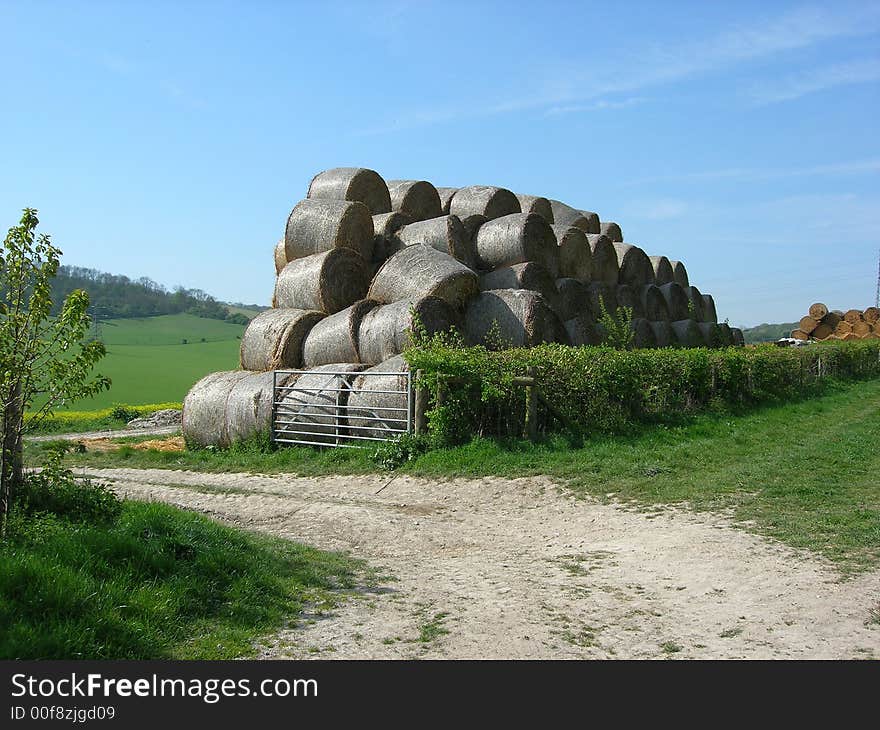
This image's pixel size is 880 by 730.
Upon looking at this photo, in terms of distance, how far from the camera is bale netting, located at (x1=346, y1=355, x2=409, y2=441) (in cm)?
1481

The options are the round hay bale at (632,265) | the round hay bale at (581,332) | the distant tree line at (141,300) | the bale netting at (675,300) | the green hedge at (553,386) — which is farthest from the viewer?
the distant tree line at (141,300)

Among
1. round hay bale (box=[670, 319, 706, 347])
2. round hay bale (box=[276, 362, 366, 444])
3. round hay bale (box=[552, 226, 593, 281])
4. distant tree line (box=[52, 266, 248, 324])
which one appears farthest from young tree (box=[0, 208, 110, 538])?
distant tree line (box=[52, 266, 248, 324])

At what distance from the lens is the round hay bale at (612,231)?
91.6 feet

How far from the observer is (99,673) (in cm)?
491

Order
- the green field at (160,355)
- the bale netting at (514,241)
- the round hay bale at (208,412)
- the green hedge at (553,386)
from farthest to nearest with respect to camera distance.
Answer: the green field at (160,355)
the bale netting at (514,241)
the round hay bale at (208,412)
the green hedge at (553,386)

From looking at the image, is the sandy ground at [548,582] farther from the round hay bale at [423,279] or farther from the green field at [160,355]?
the green field at [160,355]

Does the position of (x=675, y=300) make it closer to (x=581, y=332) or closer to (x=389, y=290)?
(x=581, y=332)

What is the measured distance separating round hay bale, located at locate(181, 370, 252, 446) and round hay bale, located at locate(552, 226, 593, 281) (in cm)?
883

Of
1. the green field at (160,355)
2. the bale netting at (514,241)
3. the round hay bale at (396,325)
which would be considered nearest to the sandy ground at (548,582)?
the round hay bale at (396,325)

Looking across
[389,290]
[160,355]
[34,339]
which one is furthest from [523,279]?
[160,355]

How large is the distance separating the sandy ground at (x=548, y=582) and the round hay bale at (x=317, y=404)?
11.2 feet

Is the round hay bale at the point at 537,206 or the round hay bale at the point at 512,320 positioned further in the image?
the round hay bale at the point at 537,206

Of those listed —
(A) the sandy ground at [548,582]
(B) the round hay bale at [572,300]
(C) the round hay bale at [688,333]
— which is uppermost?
(B) the round hay bale at [572,300]

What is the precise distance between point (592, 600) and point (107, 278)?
8750 cm
